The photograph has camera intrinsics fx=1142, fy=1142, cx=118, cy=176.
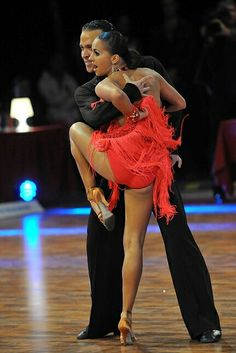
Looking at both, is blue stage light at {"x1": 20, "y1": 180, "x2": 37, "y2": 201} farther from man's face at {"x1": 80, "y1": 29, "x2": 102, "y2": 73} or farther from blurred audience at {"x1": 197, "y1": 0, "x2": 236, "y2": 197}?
man's face at {"x1": 80, "y1": 29, "x2": 102, "y2": 73}

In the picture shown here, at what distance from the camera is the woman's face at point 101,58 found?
4.64 meters

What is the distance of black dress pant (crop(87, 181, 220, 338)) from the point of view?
475 centimetres

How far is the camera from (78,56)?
12164 millimetres

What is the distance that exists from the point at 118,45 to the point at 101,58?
3.5 inches

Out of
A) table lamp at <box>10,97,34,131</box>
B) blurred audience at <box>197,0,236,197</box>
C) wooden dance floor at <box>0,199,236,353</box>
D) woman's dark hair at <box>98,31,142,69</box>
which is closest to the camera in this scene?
woman's dark hair at <box>98,31,142,69</box>

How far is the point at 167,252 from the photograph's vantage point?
4.78 metres

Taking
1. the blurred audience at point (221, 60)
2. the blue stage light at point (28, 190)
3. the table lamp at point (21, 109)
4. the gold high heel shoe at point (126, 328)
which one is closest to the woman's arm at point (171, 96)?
the gold high heel shoe at point (126, 328)

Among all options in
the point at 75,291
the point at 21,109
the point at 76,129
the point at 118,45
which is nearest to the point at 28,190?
the point at 21,109

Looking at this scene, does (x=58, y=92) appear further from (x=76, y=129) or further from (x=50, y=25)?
(x=76, y=129)

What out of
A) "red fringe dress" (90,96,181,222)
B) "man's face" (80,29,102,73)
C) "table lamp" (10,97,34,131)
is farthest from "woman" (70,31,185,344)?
"table lamp" (10,97,34,131)

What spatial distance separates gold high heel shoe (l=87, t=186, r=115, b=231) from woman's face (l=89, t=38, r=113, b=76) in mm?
497

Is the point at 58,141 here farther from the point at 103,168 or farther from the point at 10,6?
the point at 103,168

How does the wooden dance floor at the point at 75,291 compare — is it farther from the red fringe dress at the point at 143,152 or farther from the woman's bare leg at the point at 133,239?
the red fringe dress at the point at 143,152

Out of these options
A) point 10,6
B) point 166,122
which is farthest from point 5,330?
point 10,6
